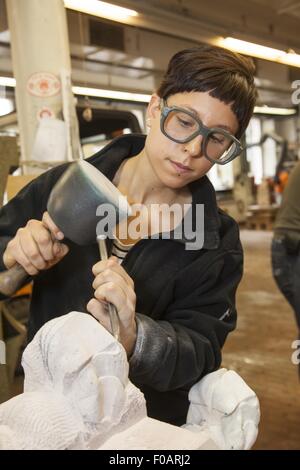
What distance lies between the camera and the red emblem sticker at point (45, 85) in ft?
9.05

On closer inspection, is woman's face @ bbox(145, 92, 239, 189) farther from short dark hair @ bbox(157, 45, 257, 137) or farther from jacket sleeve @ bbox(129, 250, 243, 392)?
jacket sleeve @ bbox(129, 250, 243, 392)

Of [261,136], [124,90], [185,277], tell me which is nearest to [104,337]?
[185,277]

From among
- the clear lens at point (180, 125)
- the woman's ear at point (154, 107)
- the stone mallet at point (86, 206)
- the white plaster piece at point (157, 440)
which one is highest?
the woman's ear at point (154, 107)

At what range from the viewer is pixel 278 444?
282 centimetres

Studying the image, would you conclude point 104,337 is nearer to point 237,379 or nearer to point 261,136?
point 237,379

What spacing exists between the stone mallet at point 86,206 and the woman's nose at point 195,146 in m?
0.30

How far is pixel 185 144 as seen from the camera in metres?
1.23

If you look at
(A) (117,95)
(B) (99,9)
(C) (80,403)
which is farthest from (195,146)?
(A) (117,95)

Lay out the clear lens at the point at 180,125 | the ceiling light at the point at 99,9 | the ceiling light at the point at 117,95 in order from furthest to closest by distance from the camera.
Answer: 1. the ceiling light at the point at 117,95
2. the ceiling light at the point at 99,9
3. the clear lens at the point at 180,125

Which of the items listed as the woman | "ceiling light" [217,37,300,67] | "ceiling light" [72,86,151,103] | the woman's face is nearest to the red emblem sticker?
the woman

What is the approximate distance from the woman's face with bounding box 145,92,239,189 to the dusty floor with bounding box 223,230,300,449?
2161mm

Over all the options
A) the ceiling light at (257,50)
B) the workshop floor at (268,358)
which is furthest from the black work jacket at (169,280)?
the ceiling light at (257,50)

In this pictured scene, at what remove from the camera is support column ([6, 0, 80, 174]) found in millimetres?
2752

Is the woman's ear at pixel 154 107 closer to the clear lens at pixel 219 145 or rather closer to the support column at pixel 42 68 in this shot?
the clear lens at pixel 219 145
